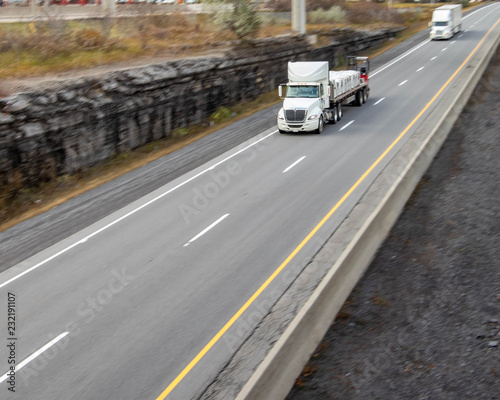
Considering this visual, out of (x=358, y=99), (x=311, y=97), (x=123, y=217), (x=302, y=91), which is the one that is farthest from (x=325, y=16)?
(x=123, y=217)

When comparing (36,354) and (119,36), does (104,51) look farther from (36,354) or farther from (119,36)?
(36,354)

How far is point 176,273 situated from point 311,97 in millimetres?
16834

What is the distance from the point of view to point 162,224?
18.0 metres

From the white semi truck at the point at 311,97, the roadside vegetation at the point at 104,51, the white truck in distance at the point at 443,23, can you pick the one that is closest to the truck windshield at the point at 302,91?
the white semi truck at the point at 311,97

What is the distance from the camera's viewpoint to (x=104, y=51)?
108 ft

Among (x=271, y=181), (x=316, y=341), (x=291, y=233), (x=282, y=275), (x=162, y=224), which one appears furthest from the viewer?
(x=271, y=181)

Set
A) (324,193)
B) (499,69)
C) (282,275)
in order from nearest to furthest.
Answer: (282,275) → (324,193) → (499,69)

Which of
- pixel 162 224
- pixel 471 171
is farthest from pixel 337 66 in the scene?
pixel 162 224

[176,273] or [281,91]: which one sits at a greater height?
[281,91]

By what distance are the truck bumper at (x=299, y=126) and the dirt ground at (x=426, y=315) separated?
9565 millimetres

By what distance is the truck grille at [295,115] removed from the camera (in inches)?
1105

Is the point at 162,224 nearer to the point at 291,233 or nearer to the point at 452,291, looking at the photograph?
the point at 291,233

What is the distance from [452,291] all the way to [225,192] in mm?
9844

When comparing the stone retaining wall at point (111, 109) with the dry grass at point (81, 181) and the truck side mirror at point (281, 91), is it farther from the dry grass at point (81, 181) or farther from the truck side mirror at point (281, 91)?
the truck side mirror at point (281, 91)
